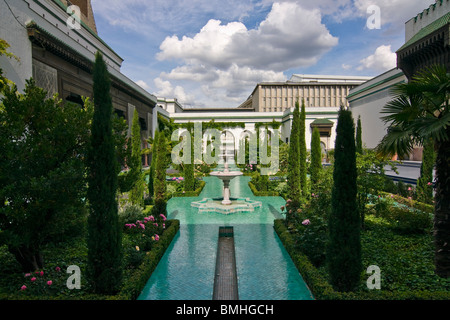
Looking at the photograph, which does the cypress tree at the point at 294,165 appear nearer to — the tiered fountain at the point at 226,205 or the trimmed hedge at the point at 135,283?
the tiered fountain at the point at 226,205

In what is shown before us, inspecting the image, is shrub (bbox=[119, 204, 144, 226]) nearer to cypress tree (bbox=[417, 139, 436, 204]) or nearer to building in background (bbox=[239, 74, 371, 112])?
cypress tree (bbox=[417, 139, 436, 204])

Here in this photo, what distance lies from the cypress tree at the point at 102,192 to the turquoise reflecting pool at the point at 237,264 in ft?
3.01

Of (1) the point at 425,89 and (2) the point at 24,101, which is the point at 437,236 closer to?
(1) the point at 425,89

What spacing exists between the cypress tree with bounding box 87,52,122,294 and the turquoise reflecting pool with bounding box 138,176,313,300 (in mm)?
919

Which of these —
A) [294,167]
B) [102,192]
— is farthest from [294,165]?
[102,192]

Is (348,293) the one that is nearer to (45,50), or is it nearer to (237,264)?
(237,264)

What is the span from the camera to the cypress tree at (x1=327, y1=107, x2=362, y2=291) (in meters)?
4.45

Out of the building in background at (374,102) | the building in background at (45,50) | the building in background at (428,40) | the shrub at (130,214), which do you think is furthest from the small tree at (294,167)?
the building in background at (374,102)

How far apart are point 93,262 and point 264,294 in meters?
2.81

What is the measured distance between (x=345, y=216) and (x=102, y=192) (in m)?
3.65

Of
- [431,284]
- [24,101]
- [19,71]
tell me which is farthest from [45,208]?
[19,71]

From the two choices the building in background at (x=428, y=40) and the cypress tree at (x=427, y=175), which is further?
the building in background at (x=428, y=40)

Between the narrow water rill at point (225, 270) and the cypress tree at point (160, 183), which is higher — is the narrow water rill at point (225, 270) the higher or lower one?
the lower one

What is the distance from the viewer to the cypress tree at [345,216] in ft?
14.6
